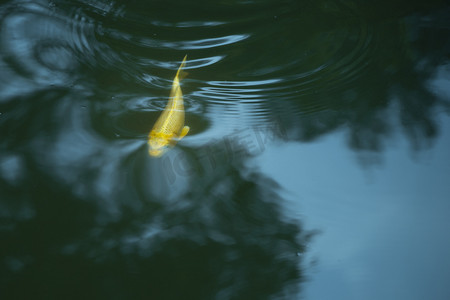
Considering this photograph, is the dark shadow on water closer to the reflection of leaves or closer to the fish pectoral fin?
the fish pectoral fin

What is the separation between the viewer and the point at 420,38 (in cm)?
229

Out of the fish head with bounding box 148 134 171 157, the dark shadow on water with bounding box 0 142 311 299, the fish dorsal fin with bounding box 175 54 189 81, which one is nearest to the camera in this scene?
the dark shadow on water with bounding box 0 142 311 299

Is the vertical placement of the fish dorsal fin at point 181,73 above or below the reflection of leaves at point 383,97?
above

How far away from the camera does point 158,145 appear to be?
180 centimetres

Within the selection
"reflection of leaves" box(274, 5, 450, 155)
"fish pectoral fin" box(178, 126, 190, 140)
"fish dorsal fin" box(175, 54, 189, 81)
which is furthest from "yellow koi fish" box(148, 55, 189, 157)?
"reflection of leaves" box(274, 5, 450, 155)

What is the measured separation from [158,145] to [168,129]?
9 centimetres

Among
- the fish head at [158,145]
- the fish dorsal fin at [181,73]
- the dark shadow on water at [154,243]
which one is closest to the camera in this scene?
the dark shadow on water at [154,243]

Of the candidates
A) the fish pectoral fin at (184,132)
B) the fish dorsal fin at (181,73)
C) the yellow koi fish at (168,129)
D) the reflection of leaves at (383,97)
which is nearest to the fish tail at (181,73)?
the fish dorsal fin at (181,73)

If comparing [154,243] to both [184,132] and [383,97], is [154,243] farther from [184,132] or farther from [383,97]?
[383,97]

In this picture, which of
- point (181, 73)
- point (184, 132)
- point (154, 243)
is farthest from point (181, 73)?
point (154, 243)

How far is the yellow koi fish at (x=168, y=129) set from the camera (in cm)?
180

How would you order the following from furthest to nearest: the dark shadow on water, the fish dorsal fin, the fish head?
the fish dorsal fin, the fish head, the dark shadow on water

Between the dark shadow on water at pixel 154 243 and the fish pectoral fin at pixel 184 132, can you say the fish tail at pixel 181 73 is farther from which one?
the dark shadow on water at pixel 154 243

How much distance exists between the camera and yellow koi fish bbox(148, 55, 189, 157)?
180 centimetres
